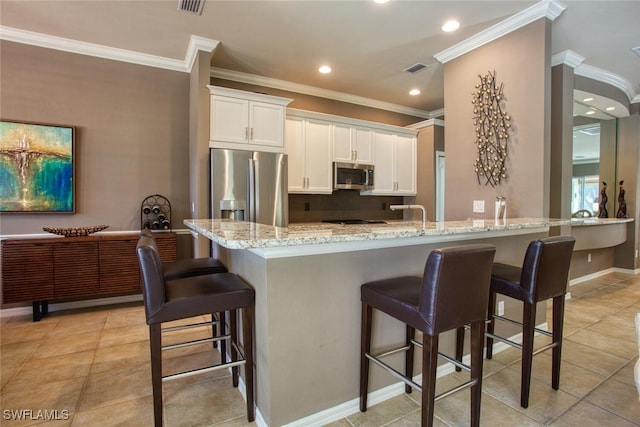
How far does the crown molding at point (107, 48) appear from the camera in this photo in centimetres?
324

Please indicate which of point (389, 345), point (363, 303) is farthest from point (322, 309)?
Answer: point (389, 345)

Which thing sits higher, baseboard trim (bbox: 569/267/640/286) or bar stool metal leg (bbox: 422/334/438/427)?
bar stool metal leg (bbox: 422/334/438/427)

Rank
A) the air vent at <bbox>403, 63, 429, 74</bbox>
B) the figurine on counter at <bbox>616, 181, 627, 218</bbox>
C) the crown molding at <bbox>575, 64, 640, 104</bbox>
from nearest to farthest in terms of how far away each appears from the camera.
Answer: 1. the air vent at <bbox>403, 63, 429, 74</bbox>
2. the crown molding at <bbox>575, 64, 640, 104</bbox>
3. the figurine on counter at <bbox>616, 181, 627, 218</bbox>

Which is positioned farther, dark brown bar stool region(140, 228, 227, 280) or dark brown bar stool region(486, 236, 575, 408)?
dark brown bar stool region(140, 228, 227, 280)

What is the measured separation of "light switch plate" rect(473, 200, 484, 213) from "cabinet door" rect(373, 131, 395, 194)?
6.05 feet

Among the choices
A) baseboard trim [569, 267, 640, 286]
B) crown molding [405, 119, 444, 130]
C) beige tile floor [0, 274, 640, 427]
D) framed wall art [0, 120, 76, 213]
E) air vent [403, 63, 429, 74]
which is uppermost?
air vent [403, 63, 429, 74]

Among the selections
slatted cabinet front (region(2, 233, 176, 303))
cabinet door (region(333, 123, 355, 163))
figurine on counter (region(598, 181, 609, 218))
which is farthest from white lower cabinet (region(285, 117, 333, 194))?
figurine on counter (region(598, 181, 609, 218))

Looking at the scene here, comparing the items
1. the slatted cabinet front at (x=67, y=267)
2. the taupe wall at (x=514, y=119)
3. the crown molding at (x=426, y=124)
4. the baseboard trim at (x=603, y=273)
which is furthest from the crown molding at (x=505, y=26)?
the slatted cabinet front at (x=67, y=267)

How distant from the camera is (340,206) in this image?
16.7ft

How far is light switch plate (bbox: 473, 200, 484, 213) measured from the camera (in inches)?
129

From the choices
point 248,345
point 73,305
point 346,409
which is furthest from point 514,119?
point 73,305

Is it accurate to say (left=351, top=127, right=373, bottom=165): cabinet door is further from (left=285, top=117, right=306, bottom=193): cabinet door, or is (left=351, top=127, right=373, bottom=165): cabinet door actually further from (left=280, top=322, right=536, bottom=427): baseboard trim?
(left=280, top=322, right=536, bottom=427): baseboard trim

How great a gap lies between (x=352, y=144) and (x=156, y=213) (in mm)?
2807

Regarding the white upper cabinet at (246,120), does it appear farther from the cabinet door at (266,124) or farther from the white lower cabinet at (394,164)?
the white lower cabinet at (394,164)
